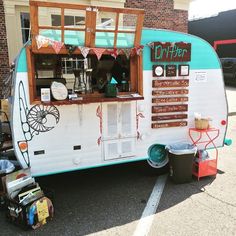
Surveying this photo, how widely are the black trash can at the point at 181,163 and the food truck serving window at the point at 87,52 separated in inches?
43.7

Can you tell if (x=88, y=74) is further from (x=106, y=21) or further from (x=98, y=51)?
(x=106, y=21)

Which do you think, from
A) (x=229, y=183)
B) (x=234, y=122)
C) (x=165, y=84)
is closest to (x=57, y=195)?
(x=165, y=84)

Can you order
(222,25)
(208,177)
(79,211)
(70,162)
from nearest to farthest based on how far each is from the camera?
(79,211)
(70,162)
(208,177)
(222,25)

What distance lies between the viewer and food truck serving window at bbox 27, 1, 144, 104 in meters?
3.69

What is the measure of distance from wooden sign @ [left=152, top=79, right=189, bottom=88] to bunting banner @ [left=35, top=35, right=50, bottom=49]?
1.74 metres

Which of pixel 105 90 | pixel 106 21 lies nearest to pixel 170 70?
pixel 105 90

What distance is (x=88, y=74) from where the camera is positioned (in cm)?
444

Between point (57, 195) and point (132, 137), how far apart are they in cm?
147

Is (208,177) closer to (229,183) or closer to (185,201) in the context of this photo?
(229,183)

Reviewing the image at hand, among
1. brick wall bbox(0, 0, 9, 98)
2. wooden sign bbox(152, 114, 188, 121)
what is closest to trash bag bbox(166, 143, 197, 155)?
wooden sign bbox(152, 114, 188, 121)

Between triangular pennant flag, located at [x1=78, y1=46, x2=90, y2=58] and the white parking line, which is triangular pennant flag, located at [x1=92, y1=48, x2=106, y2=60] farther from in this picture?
the white parking line

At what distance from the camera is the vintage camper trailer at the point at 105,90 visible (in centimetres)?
380

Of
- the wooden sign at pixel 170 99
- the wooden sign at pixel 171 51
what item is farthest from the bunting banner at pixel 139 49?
the wooden sign at pixel 170 99

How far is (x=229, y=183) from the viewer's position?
4.58m
